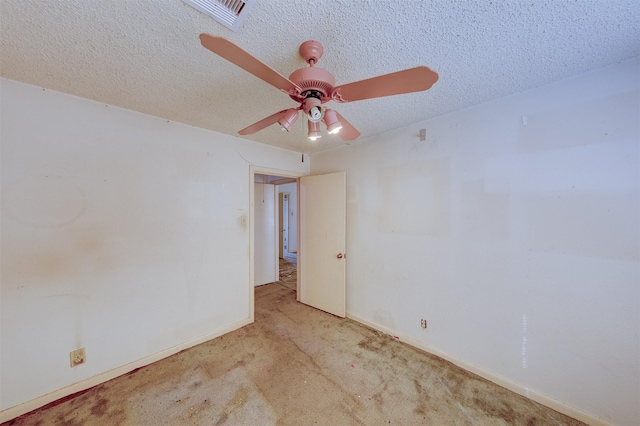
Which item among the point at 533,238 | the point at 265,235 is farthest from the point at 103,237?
the point at 533,238

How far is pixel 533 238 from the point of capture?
170 centimetres

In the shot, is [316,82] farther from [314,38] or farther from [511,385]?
[511,385]

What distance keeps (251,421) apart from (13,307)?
182 centimetres

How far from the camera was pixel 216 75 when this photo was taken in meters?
1.50

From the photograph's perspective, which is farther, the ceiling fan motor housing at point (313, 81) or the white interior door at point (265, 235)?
the white interior door at point (265, 235)

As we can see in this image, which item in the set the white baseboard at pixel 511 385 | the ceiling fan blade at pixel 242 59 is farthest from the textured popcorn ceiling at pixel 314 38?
the white baseboard at pixel 511 385

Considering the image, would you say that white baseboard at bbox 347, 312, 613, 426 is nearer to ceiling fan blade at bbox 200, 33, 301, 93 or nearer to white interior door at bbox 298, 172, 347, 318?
white interior door at bbox 298, 172, 347, 318

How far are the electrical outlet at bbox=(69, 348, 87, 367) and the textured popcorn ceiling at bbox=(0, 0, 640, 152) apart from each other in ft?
6.59

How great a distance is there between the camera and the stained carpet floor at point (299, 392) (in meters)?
1.56

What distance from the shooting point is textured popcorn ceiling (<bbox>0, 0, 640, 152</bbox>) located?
1.03 m

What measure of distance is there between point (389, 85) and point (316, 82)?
32 cm

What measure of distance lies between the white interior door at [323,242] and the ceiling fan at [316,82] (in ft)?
5.91

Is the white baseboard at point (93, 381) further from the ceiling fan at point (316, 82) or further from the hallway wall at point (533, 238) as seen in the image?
the ceiling fan at point (316, 82)

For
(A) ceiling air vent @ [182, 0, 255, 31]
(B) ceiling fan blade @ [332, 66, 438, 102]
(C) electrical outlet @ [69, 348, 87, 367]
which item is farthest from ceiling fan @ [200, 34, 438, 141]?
(C) electrical outlet @ [69, 348, 87, 367]
